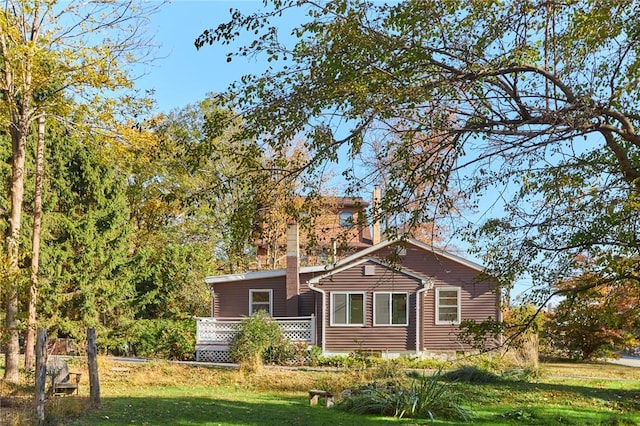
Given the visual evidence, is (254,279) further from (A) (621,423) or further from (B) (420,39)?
(B) (420,39)

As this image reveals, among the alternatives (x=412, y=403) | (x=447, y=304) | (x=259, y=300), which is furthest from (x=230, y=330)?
(x=412, y=403)

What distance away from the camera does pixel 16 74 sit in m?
15.7

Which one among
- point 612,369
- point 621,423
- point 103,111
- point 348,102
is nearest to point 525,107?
point 348,102

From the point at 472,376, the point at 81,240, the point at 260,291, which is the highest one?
the point at 81,240

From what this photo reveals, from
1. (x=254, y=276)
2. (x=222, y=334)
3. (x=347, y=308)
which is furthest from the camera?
(x=254, y=276)

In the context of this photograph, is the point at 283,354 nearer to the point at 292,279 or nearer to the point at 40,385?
the point at 292,279

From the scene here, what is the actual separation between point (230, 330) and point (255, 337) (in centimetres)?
192

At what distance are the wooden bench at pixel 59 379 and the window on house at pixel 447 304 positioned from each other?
1506cm

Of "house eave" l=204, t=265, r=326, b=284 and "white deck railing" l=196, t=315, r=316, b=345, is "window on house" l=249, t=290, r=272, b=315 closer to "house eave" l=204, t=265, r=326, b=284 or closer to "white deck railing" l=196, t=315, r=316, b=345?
"house eave" l=204, t=265, r=326, b=284

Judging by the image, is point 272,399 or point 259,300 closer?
point 272,399

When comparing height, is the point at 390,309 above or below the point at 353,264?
below

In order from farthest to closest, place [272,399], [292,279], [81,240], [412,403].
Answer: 1. [292,279]
2. [81,240]
3. [272,399]
4. [412,403]

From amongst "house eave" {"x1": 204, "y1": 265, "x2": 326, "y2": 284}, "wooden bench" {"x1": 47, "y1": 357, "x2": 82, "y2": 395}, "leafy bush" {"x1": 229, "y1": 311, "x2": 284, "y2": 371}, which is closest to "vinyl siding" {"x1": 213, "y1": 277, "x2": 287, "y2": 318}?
"house eave" {"x1": 204, "y1": 265, "x2": 326, "y2": 284}

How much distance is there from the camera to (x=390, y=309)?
25.2 m
